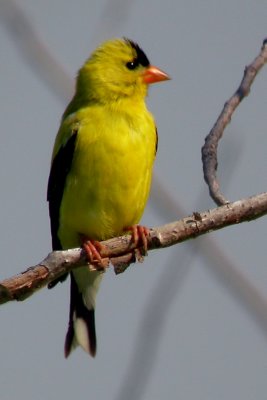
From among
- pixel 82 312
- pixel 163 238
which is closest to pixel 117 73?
pixel 82 312

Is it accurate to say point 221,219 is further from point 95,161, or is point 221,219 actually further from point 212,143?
point 95,161

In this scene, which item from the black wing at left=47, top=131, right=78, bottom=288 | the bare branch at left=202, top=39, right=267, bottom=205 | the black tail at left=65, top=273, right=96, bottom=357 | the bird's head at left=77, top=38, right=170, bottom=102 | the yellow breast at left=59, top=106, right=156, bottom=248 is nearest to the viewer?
the bare branch at left=202, top=39, right=267, bottom=205

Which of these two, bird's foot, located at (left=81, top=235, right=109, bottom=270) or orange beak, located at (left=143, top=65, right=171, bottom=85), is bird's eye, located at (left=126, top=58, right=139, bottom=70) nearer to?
orange beak, located at (left=143, top=65, right=171, bottom=85)

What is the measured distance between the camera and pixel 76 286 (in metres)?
Answer: 5.32

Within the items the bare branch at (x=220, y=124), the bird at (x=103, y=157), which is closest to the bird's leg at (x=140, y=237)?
the bird at (x=103, y=157)

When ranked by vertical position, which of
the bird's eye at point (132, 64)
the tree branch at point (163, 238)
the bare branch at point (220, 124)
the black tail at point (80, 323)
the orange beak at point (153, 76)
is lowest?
the black tail at point (80, 323)

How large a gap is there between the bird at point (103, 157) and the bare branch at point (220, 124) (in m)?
0.62

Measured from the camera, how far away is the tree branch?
3119mm

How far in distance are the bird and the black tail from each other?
0.36ft

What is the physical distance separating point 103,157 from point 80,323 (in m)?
1.47

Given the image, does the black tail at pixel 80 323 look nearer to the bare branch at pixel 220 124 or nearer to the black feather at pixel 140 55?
the black feather at pixel 140 55

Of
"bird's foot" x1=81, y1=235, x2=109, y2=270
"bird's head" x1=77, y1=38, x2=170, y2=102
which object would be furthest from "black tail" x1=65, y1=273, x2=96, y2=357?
"bird's foot" x1=81, y1=235, x2=109, y2=270

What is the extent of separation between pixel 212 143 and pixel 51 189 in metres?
1.51

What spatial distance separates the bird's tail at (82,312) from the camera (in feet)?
17.1
